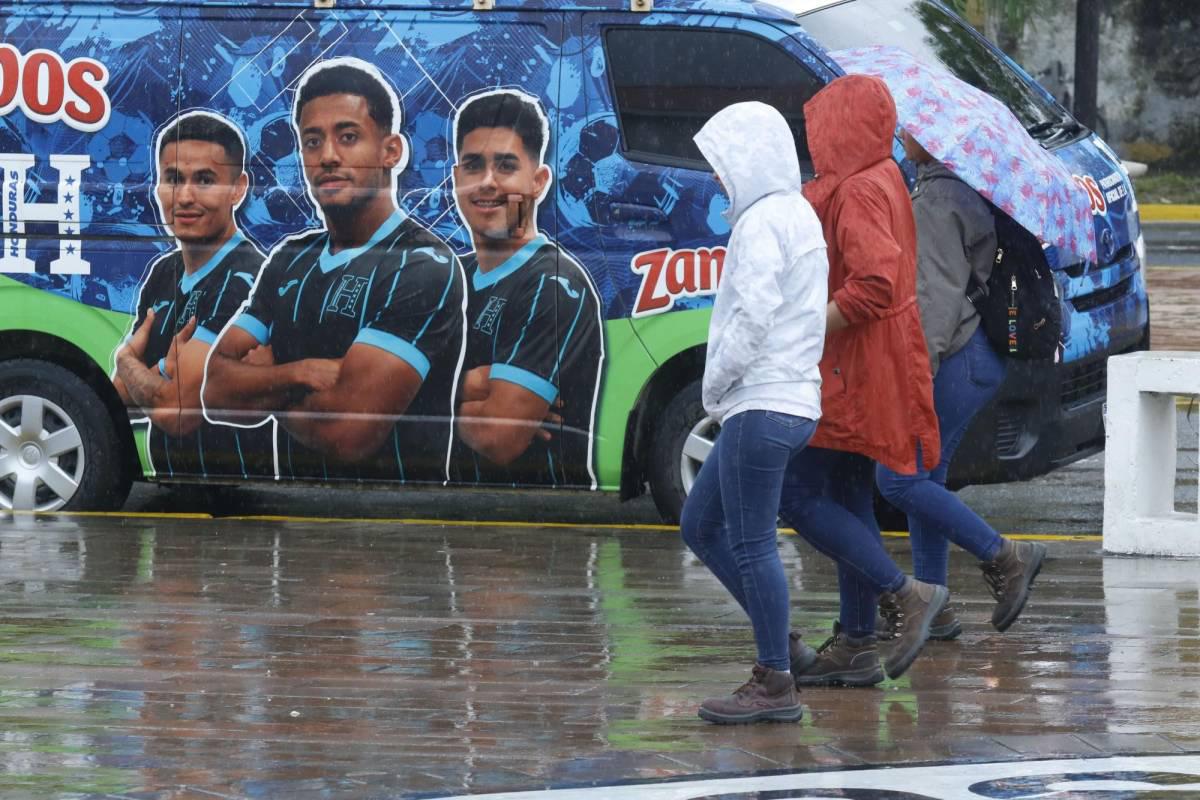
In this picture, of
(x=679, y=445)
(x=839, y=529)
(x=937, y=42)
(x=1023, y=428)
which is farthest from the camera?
(x=937, y=42)

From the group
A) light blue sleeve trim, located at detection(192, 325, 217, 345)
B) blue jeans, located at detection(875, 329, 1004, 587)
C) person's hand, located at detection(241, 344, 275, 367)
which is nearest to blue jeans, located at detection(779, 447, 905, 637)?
blue jeans, located at detection(875, 329, 1004, 587)

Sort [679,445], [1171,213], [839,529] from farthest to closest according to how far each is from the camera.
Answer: [1171,213], [679,445], [839,529]

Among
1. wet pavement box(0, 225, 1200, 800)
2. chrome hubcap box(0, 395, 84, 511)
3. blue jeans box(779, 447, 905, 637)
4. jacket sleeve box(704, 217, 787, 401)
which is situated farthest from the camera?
chrome hubcap box(0, 395, 84, 511)

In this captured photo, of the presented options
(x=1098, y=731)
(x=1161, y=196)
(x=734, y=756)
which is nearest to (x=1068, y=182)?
(x=1098, y=731)

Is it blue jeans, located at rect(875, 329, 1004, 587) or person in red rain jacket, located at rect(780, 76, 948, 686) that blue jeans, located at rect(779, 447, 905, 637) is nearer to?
person in red rain jacket, located at rect(780, 76, 948, 686)

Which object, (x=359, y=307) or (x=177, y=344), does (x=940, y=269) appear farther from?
(x=177, y=344)

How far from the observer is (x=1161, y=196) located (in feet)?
96.1

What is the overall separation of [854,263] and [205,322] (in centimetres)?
415

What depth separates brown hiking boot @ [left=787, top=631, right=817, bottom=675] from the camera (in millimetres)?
6426

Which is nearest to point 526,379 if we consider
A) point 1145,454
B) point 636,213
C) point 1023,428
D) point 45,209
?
point 636,213

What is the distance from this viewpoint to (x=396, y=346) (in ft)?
30.8

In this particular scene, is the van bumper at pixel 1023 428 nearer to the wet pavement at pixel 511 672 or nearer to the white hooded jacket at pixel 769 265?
the wet pavement at pixel 511 672

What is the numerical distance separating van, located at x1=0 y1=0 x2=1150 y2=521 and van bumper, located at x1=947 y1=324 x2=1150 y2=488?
0.01 metres

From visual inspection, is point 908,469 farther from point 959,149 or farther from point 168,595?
point 168,595
